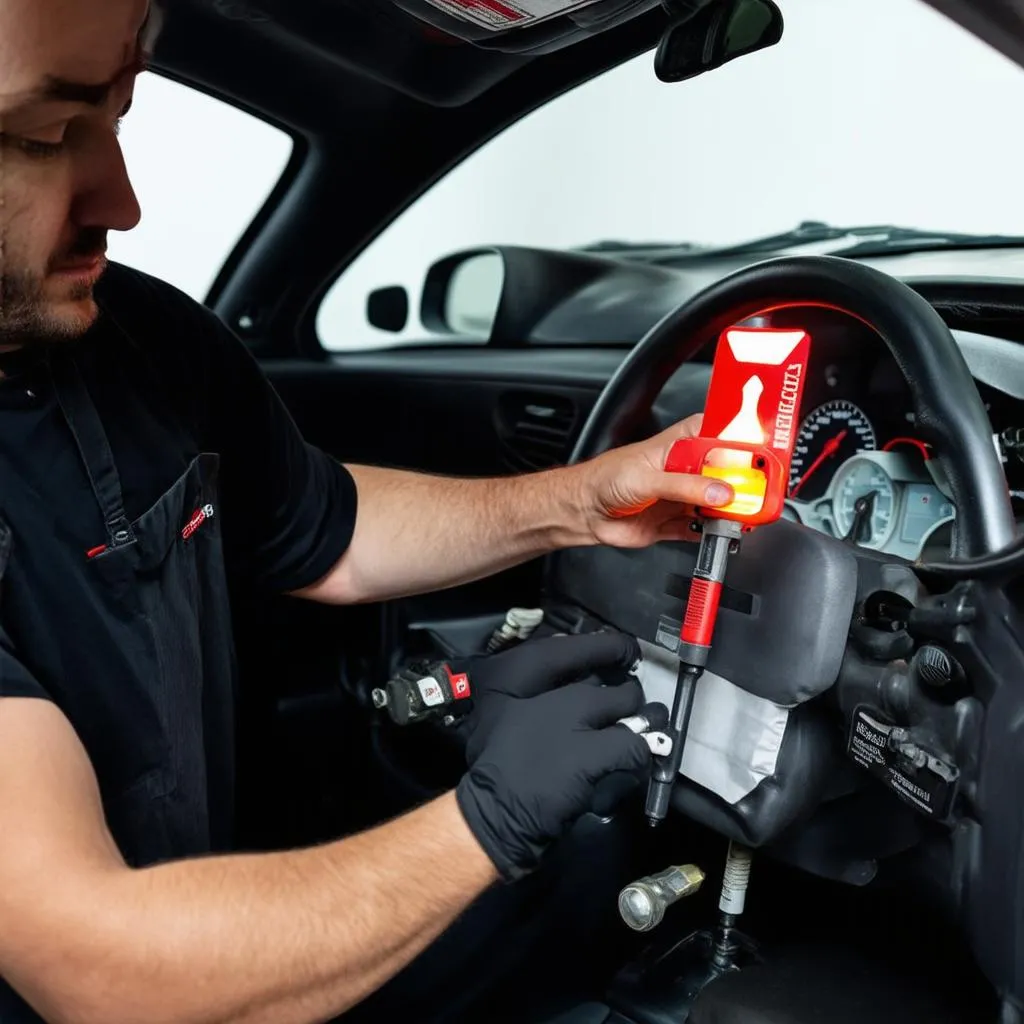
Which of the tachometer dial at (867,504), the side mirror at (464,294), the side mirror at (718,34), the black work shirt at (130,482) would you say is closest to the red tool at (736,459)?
the side mirror at (718,34)

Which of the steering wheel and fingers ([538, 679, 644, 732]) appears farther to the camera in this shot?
fingers ([538, 679, 644, 732])

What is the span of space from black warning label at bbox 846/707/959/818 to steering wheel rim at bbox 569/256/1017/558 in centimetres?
14

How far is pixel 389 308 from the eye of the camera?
2211 mm

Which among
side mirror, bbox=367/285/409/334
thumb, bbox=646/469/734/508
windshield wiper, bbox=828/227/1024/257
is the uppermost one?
windshield wiper, bbox=828/227/1024/257

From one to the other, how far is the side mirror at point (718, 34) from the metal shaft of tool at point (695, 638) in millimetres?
374

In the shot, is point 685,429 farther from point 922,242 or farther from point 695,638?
point 922,242

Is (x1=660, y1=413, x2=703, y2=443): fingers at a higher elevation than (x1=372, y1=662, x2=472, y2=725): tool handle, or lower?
higher

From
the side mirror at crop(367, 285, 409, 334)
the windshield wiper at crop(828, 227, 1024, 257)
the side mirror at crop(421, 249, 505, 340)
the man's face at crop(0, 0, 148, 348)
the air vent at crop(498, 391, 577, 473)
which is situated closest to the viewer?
the man's face at crop(0, 0, 148, 348)

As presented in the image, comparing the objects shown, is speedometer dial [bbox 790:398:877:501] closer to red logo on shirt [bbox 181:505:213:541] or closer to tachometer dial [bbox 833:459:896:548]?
tachometer dial [bbox 833:459:896:548]

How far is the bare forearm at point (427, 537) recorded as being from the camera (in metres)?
1.25

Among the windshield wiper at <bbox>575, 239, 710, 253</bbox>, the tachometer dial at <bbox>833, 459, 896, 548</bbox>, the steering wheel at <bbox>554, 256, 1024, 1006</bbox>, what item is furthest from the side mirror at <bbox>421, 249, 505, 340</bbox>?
the steering wheel at <bbox>554, 256, 1024, 1006</bbox>

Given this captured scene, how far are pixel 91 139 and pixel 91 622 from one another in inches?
15.3

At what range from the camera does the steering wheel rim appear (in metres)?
0.76

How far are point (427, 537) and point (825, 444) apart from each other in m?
0.50
